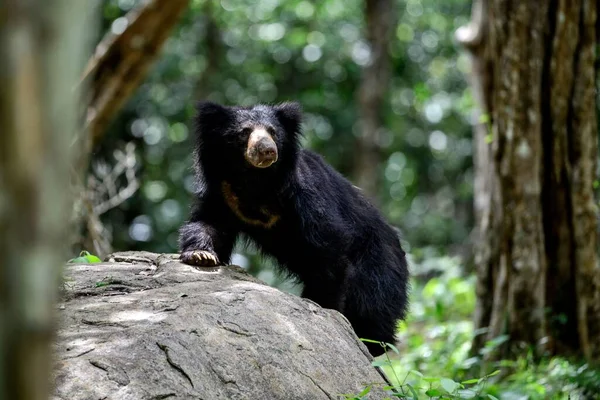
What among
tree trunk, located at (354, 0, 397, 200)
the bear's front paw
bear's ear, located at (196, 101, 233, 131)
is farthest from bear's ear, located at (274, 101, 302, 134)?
tree trunk, located at (354, 0, 397, 200)

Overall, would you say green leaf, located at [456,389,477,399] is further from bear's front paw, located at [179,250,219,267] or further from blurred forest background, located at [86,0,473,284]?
blurred forest background, located at [86,0,473,284]

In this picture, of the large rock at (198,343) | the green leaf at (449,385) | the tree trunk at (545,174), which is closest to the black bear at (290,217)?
the large rock at (198,343)

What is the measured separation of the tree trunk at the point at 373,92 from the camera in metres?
10.6

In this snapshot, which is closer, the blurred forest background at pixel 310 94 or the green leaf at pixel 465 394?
the green leaf at pixel 465 394

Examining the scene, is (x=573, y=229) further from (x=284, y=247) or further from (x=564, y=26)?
(x=284, y=247)

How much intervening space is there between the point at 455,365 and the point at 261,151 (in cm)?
248

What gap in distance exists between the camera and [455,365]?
5.91m

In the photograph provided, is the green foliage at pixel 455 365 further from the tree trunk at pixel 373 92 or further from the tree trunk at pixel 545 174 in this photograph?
the tree trunk at pixel 373 92

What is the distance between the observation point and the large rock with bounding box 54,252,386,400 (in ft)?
8.66

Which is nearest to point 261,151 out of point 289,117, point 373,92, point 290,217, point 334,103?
point 290,217

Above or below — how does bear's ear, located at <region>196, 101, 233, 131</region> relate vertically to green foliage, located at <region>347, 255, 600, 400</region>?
above

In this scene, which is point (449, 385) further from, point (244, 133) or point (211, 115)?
point (211, 115)

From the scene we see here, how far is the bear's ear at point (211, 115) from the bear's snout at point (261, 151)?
0.39 m

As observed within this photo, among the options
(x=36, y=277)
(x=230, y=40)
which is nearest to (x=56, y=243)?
(x=36, y=277)
